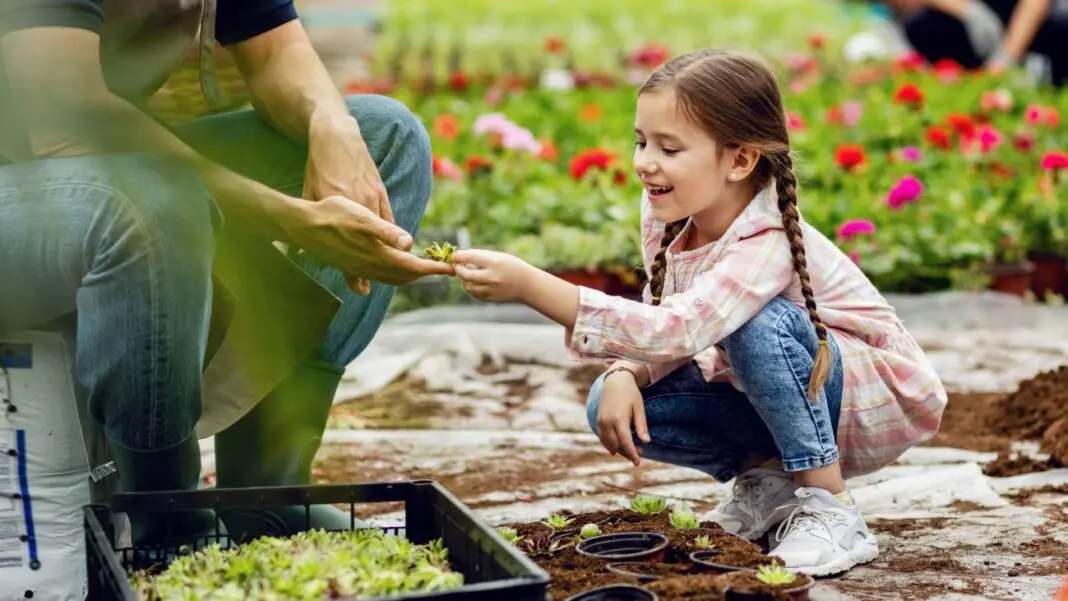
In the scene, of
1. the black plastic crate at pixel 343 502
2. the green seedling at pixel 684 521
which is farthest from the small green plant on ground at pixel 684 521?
the black plastic crate at pixel 343 502

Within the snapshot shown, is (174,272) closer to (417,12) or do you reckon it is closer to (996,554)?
(996,554)

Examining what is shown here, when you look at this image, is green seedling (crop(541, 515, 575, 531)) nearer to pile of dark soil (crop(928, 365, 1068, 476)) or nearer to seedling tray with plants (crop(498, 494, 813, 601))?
seedling tray with plants (crop(498, 494, 813, 601))

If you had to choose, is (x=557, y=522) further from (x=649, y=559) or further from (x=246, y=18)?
(x=246, y=18)

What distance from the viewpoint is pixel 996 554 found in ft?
7.28

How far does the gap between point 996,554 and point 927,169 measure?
3332 mm

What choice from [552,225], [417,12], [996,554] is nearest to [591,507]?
[996,554]

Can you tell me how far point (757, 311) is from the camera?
219 centimetres

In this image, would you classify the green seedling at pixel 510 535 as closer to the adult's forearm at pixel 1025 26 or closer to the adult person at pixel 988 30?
the adult person at pixel 988 30

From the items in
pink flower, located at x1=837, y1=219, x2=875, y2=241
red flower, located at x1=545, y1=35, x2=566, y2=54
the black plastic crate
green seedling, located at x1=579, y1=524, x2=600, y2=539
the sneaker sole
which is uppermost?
red flower, located at x1=545, y1=35, x2=566, y2=54

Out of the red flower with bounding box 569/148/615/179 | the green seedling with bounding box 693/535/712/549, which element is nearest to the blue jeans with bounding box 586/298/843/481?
the green seedling with bounding box 693/535/712/549

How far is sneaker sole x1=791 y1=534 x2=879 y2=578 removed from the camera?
211 cm

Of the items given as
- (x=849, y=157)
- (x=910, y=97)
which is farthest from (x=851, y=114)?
(x=849, y=157)

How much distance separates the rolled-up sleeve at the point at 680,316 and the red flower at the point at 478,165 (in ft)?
9.26

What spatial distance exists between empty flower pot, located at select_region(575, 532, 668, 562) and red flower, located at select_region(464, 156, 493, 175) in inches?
121
